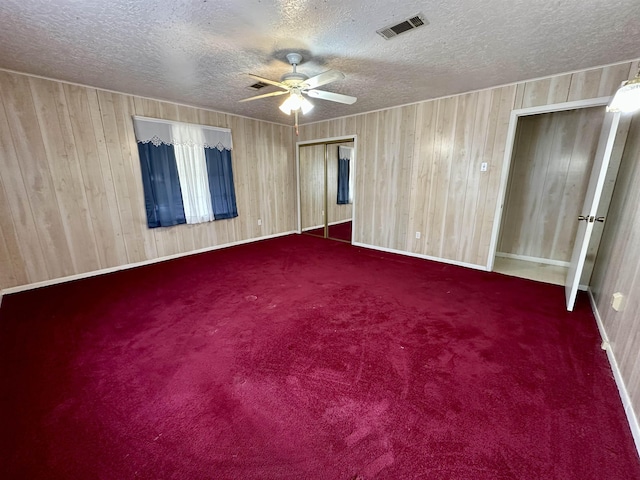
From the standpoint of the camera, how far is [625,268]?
197 centimetres

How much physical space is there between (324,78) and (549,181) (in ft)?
12.7

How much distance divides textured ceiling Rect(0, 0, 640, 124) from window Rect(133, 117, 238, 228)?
78 cm

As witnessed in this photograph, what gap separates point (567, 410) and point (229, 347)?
2.25 metres

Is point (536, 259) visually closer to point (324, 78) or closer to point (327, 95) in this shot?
point (327, 95)

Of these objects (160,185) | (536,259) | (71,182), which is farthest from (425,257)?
(71,182)

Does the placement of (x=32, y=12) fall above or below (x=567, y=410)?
above

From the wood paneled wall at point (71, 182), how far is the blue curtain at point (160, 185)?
104mm

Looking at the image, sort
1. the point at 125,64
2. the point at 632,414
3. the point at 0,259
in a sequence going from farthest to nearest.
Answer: the point at 0,259 < the point at 125,64 < the point at 632,414

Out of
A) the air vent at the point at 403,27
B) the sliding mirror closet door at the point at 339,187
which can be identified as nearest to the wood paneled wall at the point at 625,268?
the air vent at the point at 403,27

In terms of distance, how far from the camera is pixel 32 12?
5.85 feet

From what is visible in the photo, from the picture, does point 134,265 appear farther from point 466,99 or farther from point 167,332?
point 466,99

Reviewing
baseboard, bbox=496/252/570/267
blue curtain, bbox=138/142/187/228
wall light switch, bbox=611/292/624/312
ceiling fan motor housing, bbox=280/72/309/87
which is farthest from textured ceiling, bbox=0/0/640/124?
baseboard, bbox=496/252/570/267

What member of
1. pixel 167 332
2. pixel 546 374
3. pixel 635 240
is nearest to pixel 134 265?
pixel 167 332

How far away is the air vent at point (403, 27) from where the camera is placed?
1886 mm
